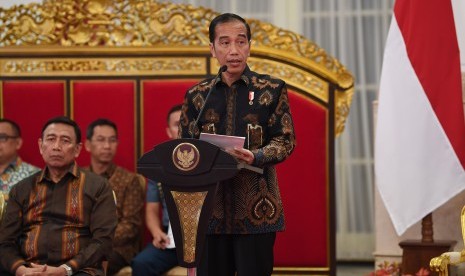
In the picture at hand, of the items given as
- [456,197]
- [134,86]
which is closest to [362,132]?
[456,197]

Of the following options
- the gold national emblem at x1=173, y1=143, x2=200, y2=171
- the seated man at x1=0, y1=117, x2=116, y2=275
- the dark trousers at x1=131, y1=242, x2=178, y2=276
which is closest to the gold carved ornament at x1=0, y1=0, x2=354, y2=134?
the dark trousers at x1=131, y1=242, x2=178, y2=276

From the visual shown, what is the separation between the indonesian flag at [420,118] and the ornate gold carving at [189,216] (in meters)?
2.26

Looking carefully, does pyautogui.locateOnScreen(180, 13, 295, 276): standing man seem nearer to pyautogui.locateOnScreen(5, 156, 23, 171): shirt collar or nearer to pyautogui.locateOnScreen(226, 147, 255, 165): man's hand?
pyautogui.locateOnScreen(226, 147, 255, 165): man's hand

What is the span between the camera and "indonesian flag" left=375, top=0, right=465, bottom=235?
174 inches

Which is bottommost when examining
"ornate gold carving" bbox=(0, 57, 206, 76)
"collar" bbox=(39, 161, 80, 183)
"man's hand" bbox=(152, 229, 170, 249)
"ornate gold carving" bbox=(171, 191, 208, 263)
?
"man's hand" bbox=(152, 229, 170, 249)

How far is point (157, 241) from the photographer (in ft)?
14.5

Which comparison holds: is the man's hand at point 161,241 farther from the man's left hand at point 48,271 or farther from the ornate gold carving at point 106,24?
the ornate gold carving at point 106,24

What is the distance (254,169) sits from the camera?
2455 mm

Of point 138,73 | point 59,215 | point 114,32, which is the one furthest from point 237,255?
point 114,32

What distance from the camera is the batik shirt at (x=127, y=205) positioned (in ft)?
14.9

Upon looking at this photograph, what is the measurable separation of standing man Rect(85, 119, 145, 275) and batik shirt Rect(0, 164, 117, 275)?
0.89m

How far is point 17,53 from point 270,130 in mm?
2741

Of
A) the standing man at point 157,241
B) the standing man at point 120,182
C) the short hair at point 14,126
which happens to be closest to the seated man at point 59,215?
the standing man at point 157,241

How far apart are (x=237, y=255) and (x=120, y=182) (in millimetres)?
2197
